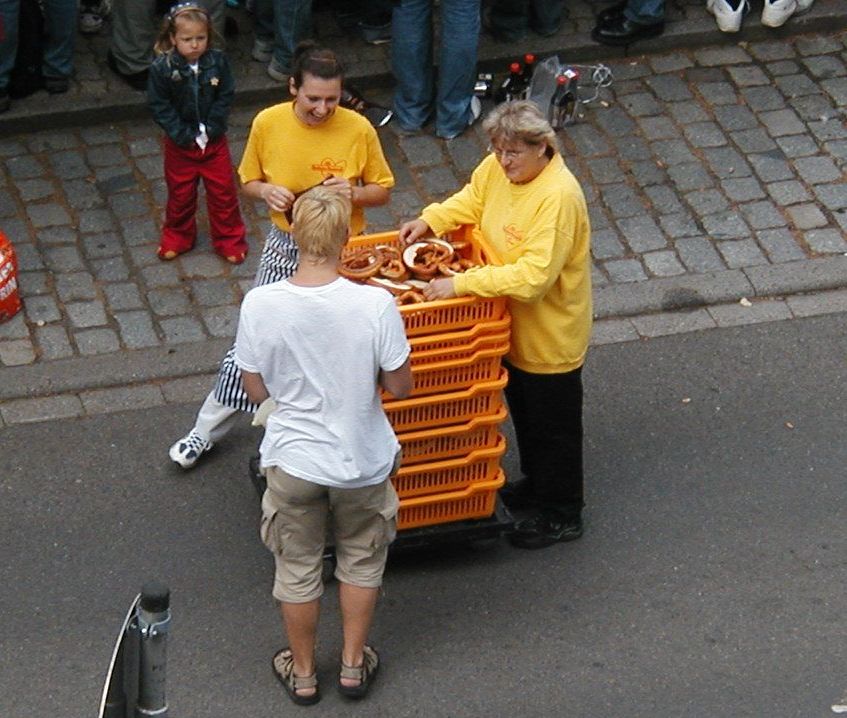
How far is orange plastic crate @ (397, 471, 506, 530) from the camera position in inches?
257

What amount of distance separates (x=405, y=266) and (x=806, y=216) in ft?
11.2

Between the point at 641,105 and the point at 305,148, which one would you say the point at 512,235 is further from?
the point at 641,105

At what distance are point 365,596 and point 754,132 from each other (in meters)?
4.64

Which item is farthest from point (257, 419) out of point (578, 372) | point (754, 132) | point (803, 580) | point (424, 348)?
point (754, 132)

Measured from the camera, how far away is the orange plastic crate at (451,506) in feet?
21.4

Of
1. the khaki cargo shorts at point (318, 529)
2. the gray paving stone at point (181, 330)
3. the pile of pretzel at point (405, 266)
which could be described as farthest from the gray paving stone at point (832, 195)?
the khaki cargo shorts at point (318, 529)

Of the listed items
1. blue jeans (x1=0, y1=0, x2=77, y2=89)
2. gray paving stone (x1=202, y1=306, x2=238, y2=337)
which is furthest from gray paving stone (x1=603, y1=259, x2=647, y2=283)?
blue jeans (x1=0, y1=0, x2=77, y2=89)

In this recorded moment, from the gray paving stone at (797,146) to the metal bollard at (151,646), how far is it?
19.7ft

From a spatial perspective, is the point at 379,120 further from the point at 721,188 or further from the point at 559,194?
the point at 559,194

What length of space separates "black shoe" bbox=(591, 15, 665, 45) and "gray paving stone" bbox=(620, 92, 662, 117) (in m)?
0.47

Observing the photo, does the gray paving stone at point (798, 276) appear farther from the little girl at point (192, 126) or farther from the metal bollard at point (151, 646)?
the metal bollard at point (151, 646)

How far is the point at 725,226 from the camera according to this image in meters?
8.84

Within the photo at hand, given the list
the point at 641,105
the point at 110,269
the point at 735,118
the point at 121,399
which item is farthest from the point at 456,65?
the point at 121,399

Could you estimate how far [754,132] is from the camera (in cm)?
953
